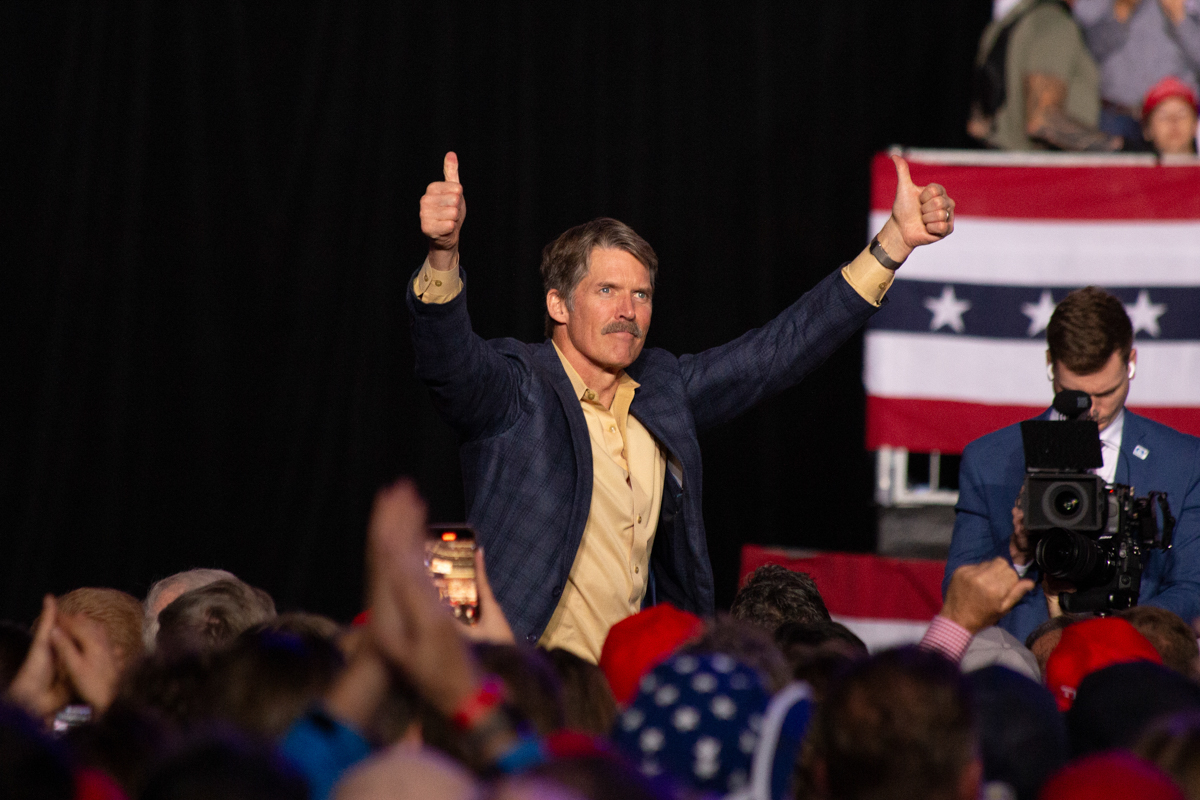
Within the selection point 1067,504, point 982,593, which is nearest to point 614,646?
point 982,593

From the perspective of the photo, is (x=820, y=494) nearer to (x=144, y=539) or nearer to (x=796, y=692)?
(x=144, y=539)

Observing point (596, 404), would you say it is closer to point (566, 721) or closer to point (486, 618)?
point (486, 618)

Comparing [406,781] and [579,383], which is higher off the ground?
[579,383]

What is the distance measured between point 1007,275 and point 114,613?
3280 mm

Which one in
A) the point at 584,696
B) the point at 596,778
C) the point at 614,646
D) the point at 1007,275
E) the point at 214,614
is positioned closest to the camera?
the point at 596,778

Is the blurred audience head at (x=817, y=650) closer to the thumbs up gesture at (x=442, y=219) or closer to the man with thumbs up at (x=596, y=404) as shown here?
the man with thumbs up at (x=596, y=404)

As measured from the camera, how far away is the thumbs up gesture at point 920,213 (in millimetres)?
3197

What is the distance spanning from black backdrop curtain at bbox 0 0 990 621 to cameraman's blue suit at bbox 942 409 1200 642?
247 cm

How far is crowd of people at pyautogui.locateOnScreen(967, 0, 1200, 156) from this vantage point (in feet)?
17.1

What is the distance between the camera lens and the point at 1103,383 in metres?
3.31

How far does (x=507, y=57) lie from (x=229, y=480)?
7.03 ft

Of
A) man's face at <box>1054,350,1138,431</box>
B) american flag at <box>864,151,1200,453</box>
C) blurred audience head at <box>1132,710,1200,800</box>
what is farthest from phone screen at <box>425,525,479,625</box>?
american flag at <box>864,151,1200,453</box>

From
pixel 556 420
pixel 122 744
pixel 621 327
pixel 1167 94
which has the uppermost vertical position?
pixel 1167 94

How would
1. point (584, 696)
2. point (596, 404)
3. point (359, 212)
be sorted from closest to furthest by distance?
point (584, 696) < point (596, 404) < point (359, 212)
